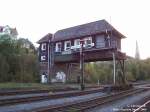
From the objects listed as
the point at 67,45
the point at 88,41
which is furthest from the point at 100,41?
the point at 67,45

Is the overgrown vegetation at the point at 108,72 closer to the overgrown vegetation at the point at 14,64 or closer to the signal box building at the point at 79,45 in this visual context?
the signal box building at the point at 79,45

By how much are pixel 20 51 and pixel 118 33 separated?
1580cm

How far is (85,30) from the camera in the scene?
3966 centimetres

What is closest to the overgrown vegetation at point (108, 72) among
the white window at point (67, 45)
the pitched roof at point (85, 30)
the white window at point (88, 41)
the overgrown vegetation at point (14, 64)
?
the pitched roof at point (85, 30)

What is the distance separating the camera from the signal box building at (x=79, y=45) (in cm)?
3531

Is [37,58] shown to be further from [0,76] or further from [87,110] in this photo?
[87,110]

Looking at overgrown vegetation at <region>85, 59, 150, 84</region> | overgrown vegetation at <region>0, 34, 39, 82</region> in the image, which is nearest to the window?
overgrown vegetation at <region>0, 34, 39, 82</region>

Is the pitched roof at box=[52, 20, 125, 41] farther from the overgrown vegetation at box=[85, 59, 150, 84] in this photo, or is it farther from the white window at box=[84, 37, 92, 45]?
the overgrown vegetation at box=[85, 59, 150, 84]

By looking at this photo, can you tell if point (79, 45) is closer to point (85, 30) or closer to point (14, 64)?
point (85, 30)

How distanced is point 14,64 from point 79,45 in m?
10.1

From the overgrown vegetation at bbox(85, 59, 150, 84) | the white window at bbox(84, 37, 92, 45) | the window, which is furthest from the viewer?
the overgrown vegetation at bbox(85, 59, 150, 84)

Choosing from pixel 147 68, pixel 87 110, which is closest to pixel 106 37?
pixel 87 110

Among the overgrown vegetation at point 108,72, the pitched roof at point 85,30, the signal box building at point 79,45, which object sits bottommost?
the overgrown vegetation at point 108,72

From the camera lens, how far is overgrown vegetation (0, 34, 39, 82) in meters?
38.7
